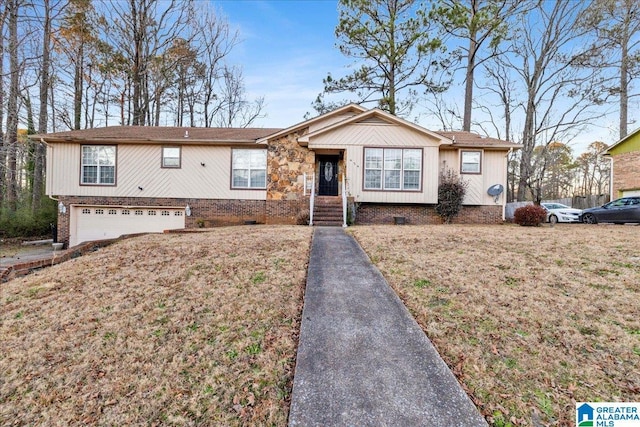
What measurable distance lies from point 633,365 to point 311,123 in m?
11.9

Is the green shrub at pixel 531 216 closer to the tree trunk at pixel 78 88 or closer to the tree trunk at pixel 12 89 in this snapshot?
the tree trunk at pixel 12 89

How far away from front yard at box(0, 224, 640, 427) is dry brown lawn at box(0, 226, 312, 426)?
0.05 ft

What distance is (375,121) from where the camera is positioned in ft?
41.4

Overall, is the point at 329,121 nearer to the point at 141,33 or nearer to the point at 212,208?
the point at 212,208

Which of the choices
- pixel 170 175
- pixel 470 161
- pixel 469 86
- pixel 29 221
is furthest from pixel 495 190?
pixel 29 221

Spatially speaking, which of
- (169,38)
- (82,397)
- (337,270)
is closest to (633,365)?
(337,270)

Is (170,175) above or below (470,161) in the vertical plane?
below

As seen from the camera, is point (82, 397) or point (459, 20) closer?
point (82, 397)

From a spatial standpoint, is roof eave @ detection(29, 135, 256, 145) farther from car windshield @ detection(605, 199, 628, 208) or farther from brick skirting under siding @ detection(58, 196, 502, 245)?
car windshield @ detection(605, 199, 628, 208)

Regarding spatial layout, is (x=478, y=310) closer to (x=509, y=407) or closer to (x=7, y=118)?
(x=509, y=407)

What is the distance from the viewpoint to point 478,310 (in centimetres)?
367

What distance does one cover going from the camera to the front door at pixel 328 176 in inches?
542

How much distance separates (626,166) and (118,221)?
2553cm

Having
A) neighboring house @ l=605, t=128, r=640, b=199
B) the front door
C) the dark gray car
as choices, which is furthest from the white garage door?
neighboring house @ l=605, t=128, r=640, b=199
